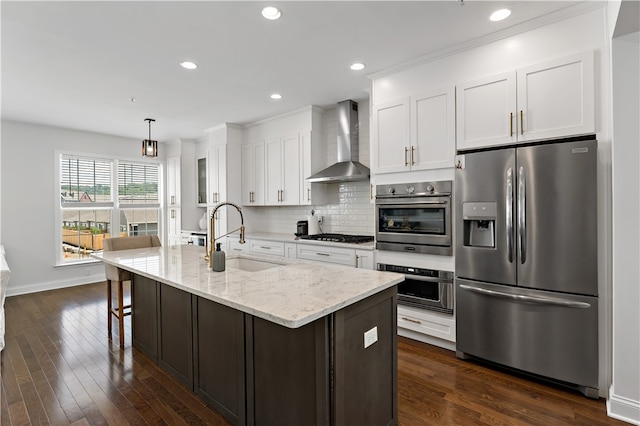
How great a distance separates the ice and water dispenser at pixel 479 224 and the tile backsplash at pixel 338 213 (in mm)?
1587

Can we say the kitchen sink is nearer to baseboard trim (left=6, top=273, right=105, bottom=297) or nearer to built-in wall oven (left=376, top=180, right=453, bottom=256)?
built-in wall oven (left=376, top=180, right=453, bottom=256)

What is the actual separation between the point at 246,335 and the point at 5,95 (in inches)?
175

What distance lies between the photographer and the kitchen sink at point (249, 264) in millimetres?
2796

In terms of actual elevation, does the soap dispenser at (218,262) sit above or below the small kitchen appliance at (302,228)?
below

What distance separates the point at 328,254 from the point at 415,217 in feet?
3.84

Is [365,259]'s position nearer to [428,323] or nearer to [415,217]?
[415,217]

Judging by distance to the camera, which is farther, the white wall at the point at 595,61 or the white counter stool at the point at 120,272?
the white counter stool at the point at 120,272

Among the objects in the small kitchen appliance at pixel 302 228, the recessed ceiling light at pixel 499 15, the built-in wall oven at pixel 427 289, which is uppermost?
the recessed ceiling light at pixel 499 15

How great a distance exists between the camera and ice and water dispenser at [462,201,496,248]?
2.58 meters

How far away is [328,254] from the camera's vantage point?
383cm

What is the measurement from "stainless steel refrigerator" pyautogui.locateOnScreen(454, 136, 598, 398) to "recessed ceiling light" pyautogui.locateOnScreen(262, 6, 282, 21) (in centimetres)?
181

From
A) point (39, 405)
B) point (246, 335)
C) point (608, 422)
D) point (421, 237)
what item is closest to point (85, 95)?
point (39, 405)

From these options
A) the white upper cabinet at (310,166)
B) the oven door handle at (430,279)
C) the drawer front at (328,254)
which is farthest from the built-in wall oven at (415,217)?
the white upper cabinet at (310,166)

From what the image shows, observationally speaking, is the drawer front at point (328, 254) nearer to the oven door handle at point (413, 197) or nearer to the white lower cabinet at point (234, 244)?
the oven door handle at point (413, 197)
